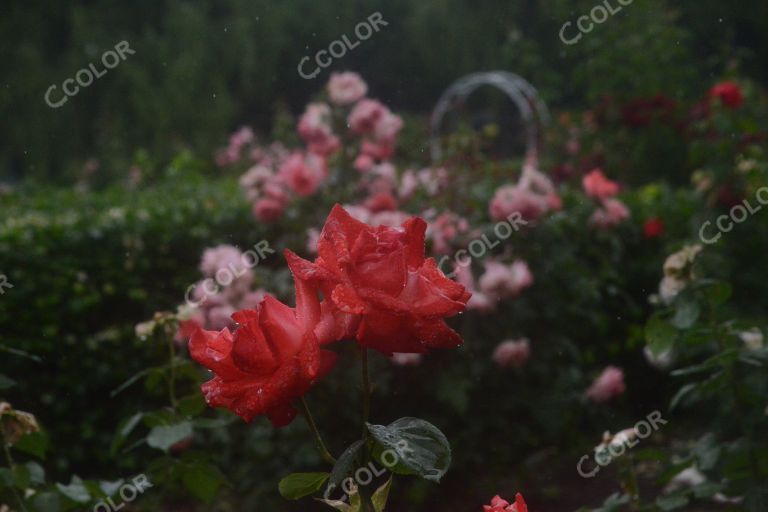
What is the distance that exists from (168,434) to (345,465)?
2.78ft

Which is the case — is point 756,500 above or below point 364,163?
below

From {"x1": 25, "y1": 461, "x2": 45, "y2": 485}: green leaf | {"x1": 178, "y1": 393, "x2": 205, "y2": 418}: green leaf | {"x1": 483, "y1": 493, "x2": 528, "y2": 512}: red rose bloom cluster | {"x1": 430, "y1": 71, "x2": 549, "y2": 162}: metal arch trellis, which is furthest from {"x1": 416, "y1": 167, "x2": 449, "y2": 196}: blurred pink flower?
{"x1": 430, "y1": 71, "x2": 549, "y2": 162}: metal arch trellis

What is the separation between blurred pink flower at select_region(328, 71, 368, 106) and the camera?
134 inches

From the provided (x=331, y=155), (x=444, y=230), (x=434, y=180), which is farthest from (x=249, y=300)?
(x=434, y=180)

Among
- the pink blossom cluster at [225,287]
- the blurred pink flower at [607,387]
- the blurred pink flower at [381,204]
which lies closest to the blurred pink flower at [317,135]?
the blurred pink flower at [381,204]

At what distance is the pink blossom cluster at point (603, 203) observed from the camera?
365cm

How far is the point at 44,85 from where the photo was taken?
15.5 metres

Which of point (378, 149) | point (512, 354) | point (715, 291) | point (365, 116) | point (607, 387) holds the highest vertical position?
point (365, 116)

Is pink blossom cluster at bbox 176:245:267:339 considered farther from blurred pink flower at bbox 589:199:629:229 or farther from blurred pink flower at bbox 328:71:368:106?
blurred pink flower at bbox 589:199:629:229

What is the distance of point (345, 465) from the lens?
2.81 feet

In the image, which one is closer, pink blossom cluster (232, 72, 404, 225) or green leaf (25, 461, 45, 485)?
green leaf (25, 461, 45, 485)

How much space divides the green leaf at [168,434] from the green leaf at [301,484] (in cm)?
72

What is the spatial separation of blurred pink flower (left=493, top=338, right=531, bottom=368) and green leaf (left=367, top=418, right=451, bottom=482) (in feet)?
7.81

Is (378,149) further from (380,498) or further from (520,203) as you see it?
(380,498)
